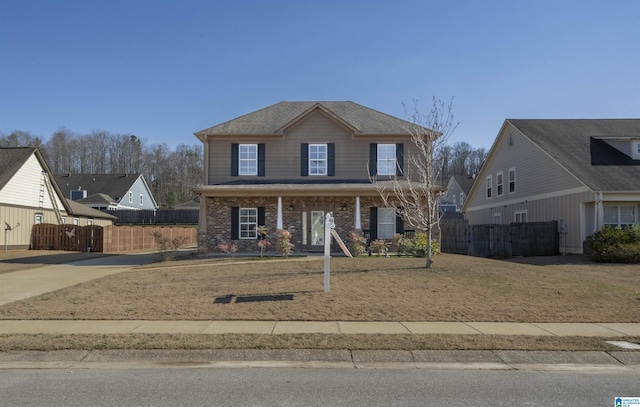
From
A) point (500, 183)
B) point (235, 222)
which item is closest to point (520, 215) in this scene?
point (500, 183)

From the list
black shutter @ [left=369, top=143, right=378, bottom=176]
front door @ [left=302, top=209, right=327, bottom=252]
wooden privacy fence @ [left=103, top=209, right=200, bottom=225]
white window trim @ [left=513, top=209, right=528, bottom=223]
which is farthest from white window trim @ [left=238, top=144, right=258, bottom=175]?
wooden privacy fence @ [left=103, top=209, right=200, bottom=225]

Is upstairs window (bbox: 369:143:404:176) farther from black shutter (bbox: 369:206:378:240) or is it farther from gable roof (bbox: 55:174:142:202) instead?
gable roof (bbox: 55:174:142:202)

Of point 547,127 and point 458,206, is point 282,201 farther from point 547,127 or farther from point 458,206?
point 458,206

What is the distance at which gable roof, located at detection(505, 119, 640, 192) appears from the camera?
21.8 m

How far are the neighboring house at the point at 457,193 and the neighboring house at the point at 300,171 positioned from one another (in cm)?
3065

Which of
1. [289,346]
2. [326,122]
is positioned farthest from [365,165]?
[289,346]

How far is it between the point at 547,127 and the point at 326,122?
13979 millimetres

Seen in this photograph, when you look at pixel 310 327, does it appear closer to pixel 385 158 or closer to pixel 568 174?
pixel 385 158

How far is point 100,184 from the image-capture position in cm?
5425

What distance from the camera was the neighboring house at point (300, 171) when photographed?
2161 cm

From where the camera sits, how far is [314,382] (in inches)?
228

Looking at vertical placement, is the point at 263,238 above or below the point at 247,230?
below

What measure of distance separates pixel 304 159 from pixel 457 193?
35.4 metres

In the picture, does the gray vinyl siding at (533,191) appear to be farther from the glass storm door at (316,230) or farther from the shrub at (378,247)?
the glass storm door at (316,230)
